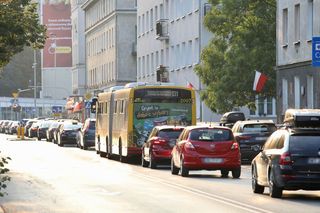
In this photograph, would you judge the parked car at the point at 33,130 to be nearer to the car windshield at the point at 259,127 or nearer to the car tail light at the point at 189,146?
the car windshield at the point at 259,127

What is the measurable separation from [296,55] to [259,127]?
9005mm

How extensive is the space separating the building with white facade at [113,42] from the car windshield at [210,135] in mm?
70505

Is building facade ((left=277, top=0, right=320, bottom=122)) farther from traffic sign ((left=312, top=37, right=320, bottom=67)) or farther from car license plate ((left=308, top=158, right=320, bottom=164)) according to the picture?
car license plate ((left=308, top=158, right=320, bottom=164))

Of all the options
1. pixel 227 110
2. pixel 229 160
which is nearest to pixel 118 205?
pixel 229 160

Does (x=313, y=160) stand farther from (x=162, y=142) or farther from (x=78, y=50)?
(x=78, y=50)

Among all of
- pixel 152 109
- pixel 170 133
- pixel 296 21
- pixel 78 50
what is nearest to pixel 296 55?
pixel 296 21

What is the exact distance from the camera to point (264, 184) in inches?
968

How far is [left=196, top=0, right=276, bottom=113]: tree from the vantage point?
2062 inches

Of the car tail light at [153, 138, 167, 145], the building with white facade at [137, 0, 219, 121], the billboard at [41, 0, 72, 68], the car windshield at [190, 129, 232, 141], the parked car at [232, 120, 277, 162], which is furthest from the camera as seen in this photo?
the billboard at [41, 0, 72, 68]

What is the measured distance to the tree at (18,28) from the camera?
3347 cm

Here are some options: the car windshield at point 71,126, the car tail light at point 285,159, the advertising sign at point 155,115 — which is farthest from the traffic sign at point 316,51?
the car windshield at point 71,126

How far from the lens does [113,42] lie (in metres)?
106

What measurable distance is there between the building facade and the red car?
14328mm

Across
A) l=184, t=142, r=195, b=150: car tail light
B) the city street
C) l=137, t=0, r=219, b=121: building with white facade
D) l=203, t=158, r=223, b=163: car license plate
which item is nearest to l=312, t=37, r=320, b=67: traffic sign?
the city street
